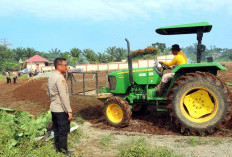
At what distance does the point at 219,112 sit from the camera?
4.07 m

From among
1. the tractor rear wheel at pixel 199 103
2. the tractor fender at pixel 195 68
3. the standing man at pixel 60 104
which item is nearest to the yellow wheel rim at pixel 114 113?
the tractor rear wheel at pixel 199 103

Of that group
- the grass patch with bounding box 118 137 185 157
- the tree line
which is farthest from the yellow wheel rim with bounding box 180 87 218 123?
the tree line

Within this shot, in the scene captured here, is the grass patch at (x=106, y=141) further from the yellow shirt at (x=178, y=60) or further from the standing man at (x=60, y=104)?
the yellow shirt at (x=178, y=60)

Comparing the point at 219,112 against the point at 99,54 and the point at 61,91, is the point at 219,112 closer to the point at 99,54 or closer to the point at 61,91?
the point at 61,91

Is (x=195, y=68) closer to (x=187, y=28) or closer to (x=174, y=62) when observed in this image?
(x=174, y=62)

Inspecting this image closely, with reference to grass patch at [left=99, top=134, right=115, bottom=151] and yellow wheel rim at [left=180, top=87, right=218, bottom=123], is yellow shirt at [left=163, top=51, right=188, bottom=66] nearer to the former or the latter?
yellow wheel rim at [left=180, top=87, right=218, bottom=123]

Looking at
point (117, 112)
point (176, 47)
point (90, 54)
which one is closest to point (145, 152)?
point (117, 112)

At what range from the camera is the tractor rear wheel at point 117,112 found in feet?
16.6

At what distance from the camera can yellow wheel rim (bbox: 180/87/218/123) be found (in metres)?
4.27

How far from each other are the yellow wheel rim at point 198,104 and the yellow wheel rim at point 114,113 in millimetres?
1588

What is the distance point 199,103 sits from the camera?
440 cm

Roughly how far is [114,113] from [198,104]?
2.05 meters

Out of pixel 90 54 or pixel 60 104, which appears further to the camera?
pixel 90 54

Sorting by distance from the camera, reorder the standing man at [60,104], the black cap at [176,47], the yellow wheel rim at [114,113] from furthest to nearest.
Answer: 1. the yellow wheel rim at [114,113]
2. the black cap at [176,47]
3. the standing man at [60,104]
